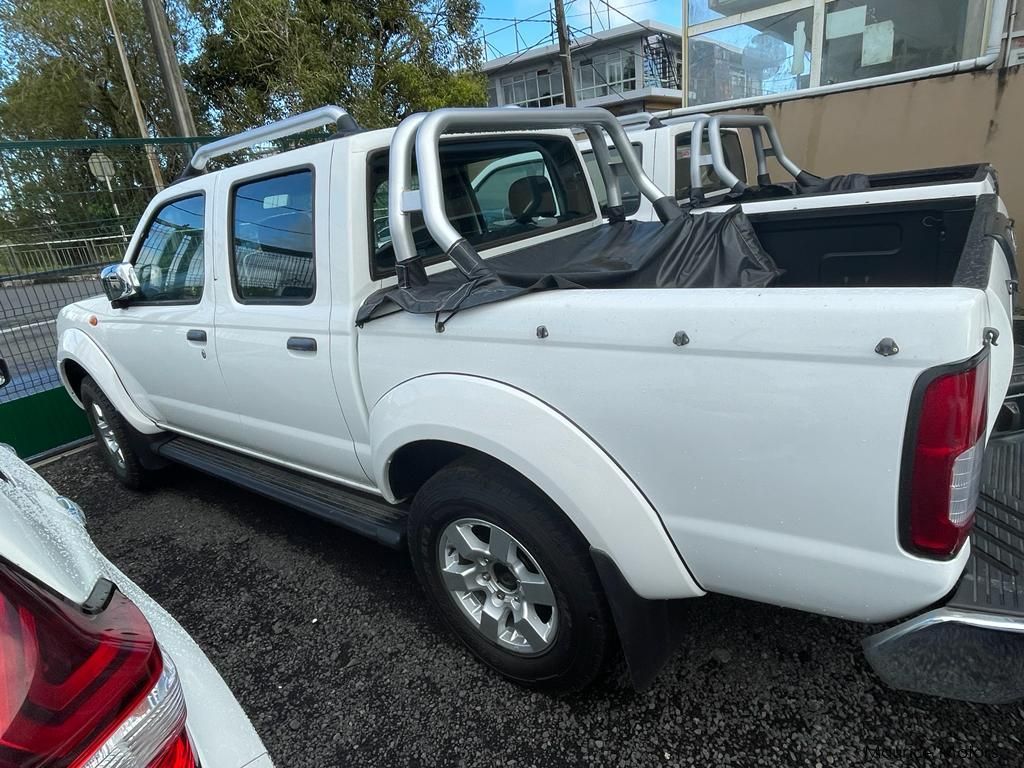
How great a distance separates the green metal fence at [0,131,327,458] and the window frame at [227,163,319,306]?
10.0 feet

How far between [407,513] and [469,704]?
73cm

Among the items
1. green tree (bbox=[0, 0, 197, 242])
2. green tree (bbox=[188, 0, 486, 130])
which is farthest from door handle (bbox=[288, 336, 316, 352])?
green tree (bbox=[0, 0, 197, 242])

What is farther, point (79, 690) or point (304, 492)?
point (304, 492)

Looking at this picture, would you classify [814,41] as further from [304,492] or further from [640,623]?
[640,623]

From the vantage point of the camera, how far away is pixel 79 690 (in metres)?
0.97

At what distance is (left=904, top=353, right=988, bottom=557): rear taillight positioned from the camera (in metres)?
1.27

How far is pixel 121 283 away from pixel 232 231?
1004 mm

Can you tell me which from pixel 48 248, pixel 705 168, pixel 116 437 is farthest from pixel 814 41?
pixel 116 437

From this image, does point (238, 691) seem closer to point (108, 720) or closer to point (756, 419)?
point (108, 720)

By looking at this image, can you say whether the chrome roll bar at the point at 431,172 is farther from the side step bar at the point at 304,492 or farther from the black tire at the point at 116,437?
the black tire at the point at 116,437

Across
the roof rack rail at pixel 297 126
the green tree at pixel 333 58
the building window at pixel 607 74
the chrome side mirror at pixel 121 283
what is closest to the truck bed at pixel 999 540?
the roof rack rail at pixel 297 126

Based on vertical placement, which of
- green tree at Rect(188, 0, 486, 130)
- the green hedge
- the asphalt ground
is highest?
green tree at Rect(188, 0, 486, 130)

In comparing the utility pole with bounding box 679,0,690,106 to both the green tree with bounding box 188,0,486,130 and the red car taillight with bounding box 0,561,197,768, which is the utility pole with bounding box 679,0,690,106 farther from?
the red car taillight with bounding box 0,561,197,768

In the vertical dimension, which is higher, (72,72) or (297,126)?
(72,72)
